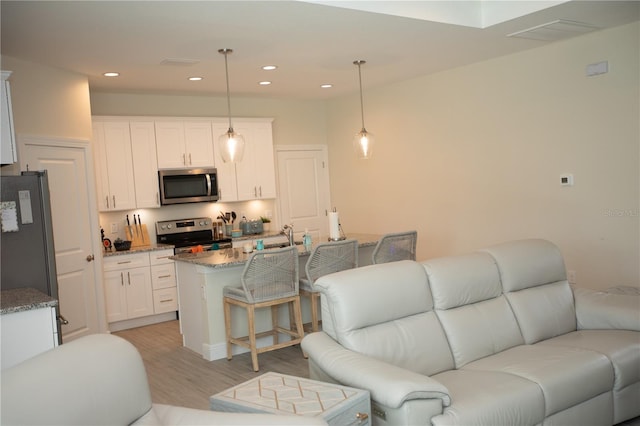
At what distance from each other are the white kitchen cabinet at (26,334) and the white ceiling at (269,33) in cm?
183

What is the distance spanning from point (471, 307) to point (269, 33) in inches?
99.7

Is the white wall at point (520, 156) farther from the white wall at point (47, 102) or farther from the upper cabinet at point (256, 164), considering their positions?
the white wall at point (47, 102)

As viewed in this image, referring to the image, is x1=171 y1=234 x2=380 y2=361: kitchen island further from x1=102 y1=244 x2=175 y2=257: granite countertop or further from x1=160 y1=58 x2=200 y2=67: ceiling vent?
x1=160 y1=58 x2=200 y2=67: ceiling vent

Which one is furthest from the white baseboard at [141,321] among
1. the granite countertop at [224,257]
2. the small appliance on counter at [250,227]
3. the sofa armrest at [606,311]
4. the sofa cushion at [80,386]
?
the sofa armrest at [606,311]

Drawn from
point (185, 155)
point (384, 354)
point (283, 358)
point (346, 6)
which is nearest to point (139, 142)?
point (185, 155)

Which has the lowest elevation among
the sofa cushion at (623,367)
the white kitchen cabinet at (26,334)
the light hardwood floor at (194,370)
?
the light hardwood floor at (194,370)

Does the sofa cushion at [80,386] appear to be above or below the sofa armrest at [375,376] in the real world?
above

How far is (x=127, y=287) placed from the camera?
20.5 feet

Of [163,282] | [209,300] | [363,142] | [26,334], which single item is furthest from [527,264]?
[163,282]

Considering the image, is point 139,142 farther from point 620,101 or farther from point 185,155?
point 620,101

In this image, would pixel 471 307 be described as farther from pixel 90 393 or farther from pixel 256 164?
pixel 256 164

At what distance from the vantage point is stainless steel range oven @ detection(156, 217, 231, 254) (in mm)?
6820

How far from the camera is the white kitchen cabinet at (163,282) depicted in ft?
21.1

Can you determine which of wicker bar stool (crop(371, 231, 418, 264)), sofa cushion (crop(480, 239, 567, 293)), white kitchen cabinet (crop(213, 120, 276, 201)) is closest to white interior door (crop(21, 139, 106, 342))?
white kitchen cabinet (crop(213, 120, 276, 201))
